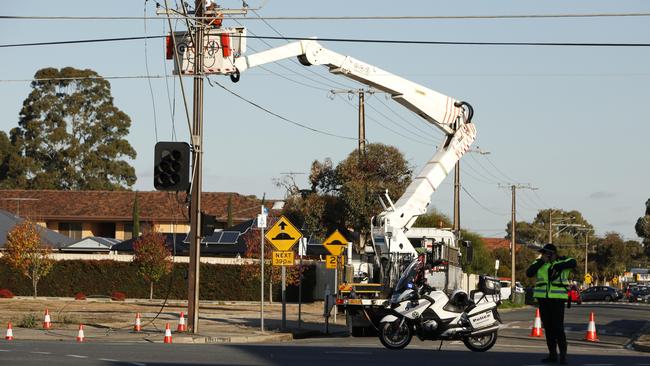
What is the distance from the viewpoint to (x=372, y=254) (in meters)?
29.0

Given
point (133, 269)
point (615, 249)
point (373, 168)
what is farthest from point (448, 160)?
point (615, 249)

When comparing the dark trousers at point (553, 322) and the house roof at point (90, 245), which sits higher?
the house roof at point (90, 245)

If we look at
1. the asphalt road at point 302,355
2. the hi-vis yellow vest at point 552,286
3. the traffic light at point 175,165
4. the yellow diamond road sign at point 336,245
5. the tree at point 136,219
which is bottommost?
the asphalt road at point 302,355

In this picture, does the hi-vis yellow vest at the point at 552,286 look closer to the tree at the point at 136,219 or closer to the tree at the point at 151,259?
the tree at the point at 151,259

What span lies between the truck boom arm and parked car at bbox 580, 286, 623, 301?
62.9 metres

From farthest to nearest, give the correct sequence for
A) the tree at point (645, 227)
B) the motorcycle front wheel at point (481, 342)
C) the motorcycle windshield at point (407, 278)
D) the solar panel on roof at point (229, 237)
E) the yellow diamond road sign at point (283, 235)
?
1. the tree at point (645, 227)
2. the solar panel on roof at point (229, 237)
3. the yellow diamond road sign at point (283, 235)
4. the motorcycle windshield at point (407, 278)
5. the motorcycle front wheel at point (481, 342)

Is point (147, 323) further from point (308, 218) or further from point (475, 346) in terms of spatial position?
point (308, 218)

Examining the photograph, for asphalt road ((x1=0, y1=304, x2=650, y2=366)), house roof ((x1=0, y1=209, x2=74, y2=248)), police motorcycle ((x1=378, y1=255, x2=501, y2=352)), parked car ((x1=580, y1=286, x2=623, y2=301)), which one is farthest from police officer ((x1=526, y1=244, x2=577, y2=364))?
parked car ((x1=580, y1=286, x2=623, y2=301))

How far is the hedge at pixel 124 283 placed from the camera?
59188 millimetres

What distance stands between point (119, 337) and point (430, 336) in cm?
817

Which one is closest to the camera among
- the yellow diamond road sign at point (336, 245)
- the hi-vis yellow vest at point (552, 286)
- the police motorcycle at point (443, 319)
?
the hi-vis yellow vest at point (552, 286)

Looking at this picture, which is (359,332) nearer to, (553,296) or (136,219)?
(553,296)

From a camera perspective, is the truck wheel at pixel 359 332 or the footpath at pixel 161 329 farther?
the truck wheel at pixel 359 332

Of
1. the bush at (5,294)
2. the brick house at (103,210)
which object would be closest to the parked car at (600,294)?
the brick house at (103,210)
